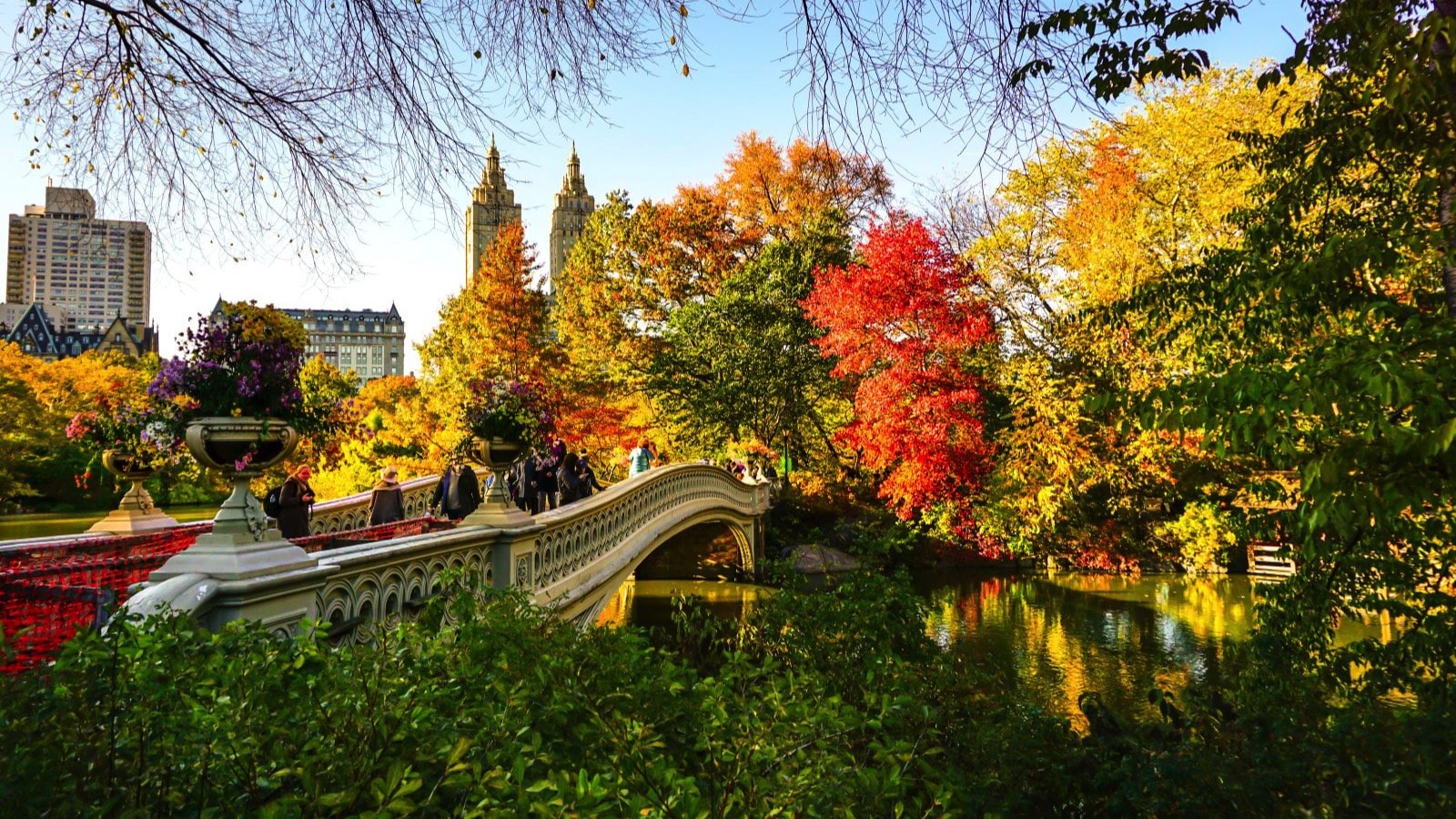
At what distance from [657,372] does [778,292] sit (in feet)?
14.1

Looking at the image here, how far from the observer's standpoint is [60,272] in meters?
3.88

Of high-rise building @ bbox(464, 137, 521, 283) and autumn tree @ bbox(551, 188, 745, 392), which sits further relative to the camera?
autumn tree @ bbox(551, 188, 745, 392)

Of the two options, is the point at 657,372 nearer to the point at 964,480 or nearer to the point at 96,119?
the point at 964,480

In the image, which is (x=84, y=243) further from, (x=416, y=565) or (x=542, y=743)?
(x=542, y=743)

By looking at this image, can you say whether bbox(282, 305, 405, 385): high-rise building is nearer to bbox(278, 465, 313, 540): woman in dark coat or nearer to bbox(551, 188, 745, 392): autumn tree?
bbox(551, 188, 745, 392): autumn tree

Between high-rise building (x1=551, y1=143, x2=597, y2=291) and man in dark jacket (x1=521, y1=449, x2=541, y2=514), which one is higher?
high-rise building (x1=551, y1=143, x2=597, y2=291)

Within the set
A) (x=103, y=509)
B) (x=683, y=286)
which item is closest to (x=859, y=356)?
(x=683, y=286)

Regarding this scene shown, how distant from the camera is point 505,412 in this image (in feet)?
23.7

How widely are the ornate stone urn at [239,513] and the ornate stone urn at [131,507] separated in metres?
4.02

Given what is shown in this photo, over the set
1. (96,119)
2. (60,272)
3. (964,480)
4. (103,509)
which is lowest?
(103,509)

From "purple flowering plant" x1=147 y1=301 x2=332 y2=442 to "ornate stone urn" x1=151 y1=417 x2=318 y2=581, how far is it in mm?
92

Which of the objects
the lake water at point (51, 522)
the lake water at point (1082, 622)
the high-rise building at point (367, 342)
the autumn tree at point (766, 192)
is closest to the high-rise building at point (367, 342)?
the high-rise building at point (367, 342)

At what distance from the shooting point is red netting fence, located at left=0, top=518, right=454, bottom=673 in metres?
3.59

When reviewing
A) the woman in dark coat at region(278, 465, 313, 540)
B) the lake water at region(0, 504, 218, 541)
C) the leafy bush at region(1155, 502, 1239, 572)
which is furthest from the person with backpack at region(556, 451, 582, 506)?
the lake water at region(0, 504, 218, 541)
